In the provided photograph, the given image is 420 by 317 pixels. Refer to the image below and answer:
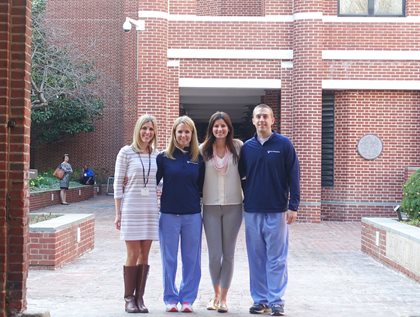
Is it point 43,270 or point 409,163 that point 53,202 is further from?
point 43,270

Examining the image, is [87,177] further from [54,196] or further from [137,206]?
[137,206]

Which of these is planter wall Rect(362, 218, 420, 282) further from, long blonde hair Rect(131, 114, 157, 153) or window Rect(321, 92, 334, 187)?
window Rect(321, 92, 334, 187)

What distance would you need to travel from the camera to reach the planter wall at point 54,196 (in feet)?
72.3

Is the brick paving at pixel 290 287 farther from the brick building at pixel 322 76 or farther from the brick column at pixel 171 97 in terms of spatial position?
the brick column at pixel 171 97

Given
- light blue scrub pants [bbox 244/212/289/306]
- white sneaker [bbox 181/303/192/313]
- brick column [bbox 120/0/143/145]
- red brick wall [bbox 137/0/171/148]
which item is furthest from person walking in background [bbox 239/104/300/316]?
brick column [bbox 120/0/143/145]

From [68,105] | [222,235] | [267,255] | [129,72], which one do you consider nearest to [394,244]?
[267,255]

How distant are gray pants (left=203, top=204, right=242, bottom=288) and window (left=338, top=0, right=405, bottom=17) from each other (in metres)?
12.3

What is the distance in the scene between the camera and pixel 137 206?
23.3 feet

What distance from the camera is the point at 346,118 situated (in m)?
18.4

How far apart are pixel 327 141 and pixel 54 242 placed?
10.3 metres

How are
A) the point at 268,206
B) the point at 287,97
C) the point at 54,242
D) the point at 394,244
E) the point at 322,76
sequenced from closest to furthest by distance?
the point at 268,206 < the point at 54,242 < the point at 394,244 < the point at 322,76 < the point at 287,97

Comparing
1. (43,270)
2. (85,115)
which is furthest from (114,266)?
(85,115)

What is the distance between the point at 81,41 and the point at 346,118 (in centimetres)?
1917

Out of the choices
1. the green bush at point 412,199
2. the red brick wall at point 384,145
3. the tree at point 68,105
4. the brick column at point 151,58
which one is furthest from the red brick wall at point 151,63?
the green bush at point 412,199
